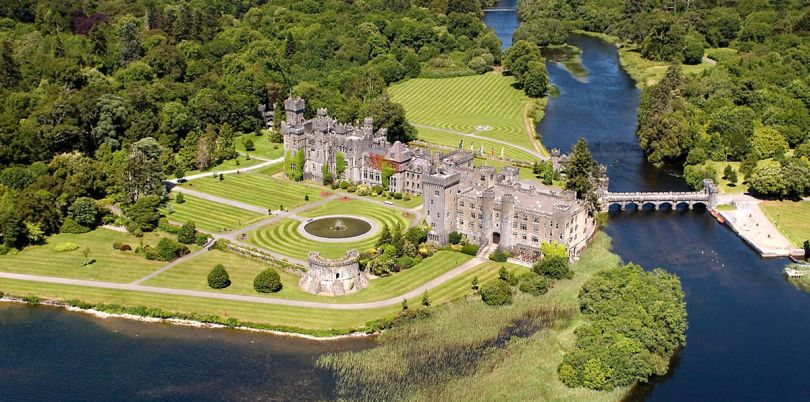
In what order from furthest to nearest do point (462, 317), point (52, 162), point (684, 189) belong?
point (684, 189) < point (52, 162) < point (462, 317)

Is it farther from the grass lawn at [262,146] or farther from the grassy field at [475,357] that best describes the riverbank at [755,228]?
the grass lawn at [262,146]

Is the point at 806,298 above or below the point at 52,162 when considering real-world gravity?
below

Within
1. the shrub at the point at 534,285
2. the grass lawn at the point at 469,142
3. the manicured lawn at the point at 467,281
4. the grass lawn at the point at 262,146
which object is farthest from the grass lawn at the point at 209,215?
the grass lawn at the point at 469,142

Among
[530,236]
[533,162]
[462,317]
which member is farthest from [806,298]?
[533,162]

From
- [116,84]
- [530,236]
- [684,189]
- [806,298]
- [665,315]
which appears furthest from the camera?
[116,84]

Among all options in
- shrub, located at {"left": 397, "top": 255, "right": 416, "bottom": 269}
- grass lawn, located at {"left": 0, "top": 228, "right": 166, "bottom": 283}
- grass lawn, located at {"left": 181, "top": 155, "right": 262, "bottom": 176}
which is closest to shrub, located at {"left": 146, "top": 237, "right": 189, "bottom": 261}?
grass lawn, located at {"left": 0, "top": 228, "right": 166, "bottom": 283}

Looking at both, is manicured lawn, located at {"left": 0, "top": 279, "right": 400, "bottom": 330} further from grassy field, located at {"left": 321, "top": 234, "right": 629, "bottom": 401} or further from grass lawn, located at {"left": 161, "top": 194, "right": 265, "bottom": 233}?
grass lawn, located at {"left": 161, "top": 194, "right": 265, "bottom": 233}

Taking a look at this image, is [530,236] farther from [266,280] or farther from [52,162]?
[52,162]
